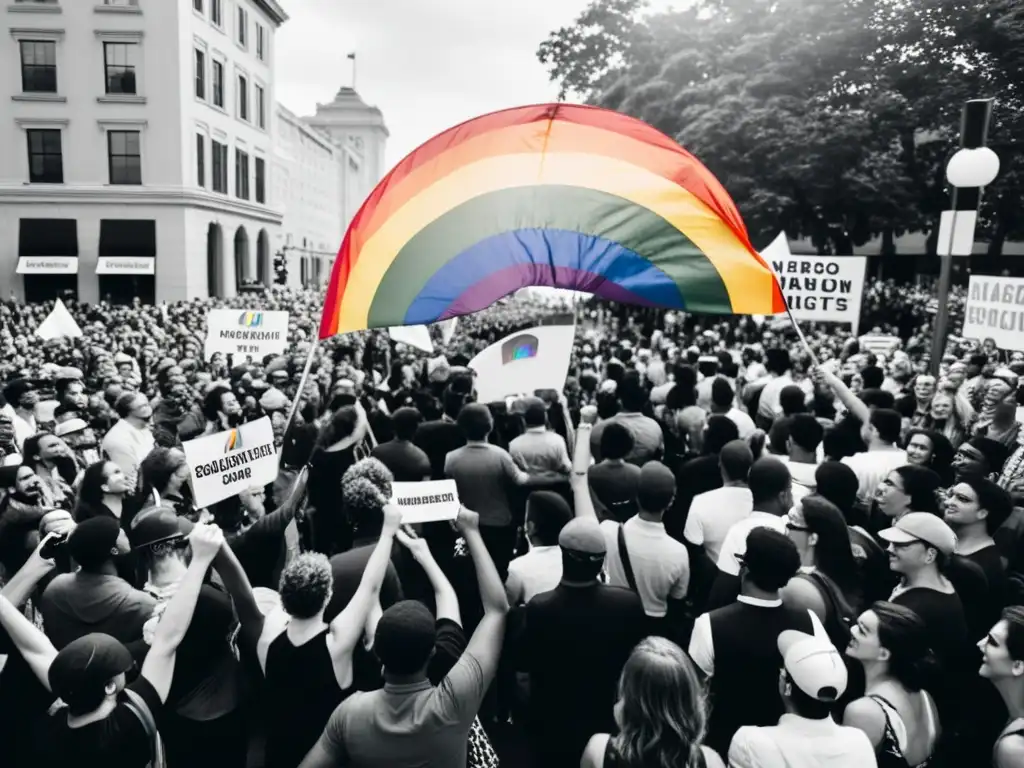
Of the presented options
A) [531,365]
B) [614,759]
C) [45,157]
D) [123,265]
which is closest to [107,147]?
[45,157]

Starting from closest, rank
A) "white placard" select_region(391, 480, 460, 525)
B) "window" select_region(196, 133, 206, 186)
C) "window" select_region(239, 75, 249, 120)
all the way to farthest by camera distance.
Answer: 1. "white placard" select_region(391, 480, 460, 525)
2. "window" select_region(196, 133, 206, 186)
3. "window" select_region(239, 75, 249, 120)

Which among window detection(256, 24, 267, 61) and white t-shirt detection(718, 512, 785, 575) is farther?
window detection(256, 24, 267, 61)

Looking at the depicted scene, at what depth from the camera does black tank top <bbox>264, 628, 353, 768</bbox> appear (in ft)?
9.72

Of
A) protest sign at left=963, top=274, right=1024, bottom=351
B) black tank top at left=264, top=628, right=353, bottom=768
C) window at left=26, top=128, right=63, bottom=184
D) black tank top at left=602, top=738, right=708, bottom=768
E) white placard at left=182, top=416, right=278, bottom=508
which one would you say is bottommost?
black tank top at left=264, top=628, right=353, bottom=768

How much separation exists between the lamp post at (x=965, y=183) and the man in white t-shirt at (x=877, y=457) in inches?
131

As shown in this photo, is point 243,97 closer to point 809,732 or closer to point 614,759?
point 614,759

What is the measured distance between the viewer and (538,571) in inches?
150

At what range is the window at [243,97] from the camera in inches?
1660

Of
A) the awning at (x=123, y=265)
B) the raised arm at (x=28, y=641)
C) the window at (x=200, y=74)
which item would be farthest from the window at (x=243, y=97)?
the raised arm at (x=28, y=641)

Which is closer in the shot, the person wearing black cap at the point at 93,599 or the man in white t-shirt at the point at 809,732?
the man in white t-shirt at the point at 809,732

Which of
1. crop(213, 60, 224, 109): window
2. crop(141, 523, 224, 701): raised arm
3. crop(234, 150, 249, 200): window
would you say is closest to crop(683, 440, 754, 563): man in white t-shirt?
crop(141, 523, 224, 701): raised arm

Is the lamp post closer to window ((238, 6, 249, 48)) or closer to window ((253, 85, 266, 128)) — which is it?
window ((238, 6, 249, 48))

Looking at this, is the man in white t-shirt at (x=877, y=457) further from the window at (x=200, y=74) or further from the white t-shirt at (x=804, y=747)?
the window at (x=200, y=74)

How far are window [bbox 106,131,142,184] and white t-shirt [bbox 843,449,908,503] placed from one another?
36792 millimetres
